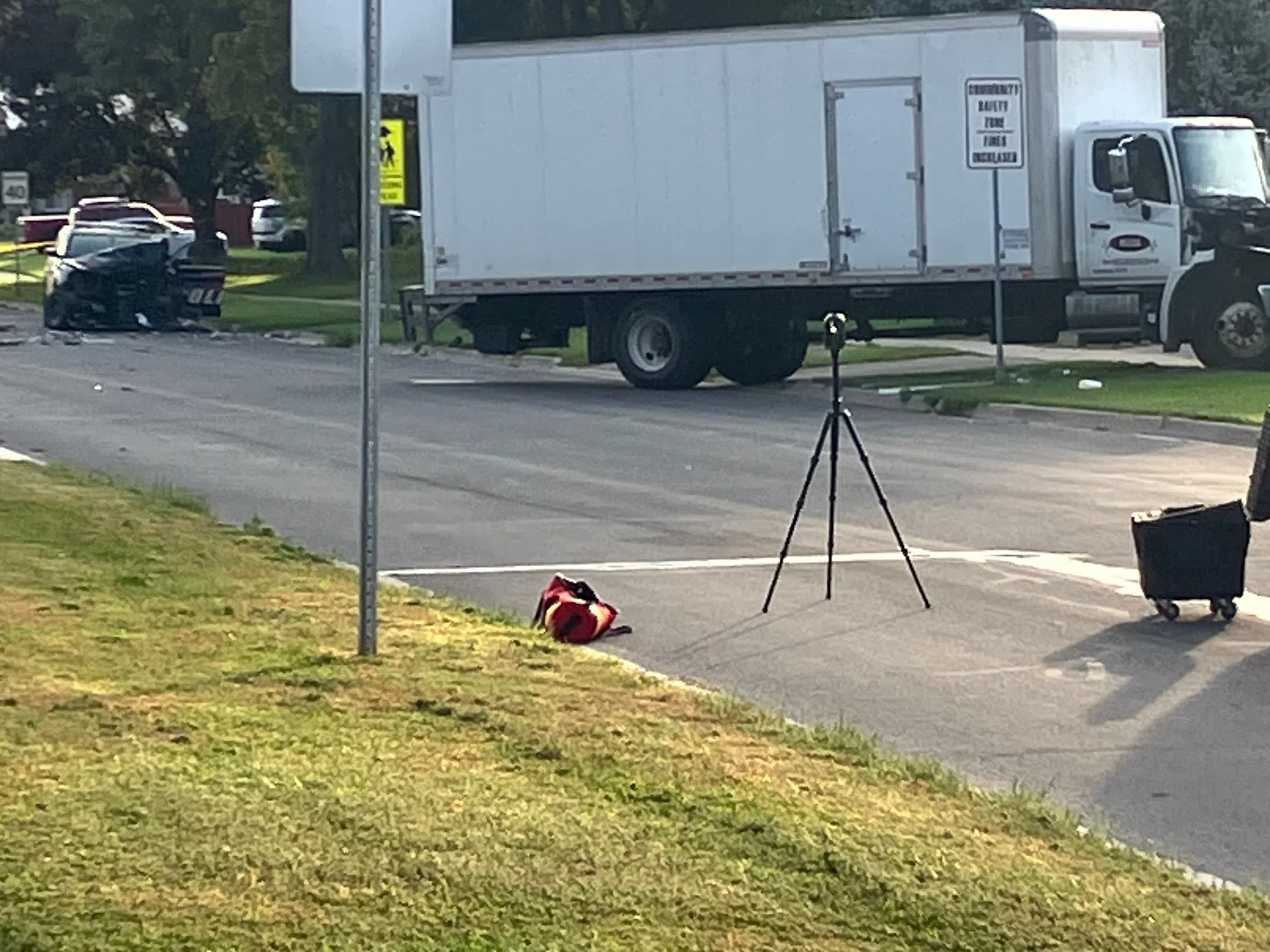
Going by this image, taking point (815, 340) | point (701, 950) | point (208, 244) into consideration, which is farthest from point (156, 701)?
point (208, 244)

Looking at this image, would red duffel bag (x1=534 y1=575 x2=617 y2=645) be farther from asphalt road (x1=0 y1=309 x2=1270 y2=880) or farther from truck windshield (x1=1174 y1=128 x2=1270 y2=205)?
truck windshield (x1=1174 y1=128 x2=1270 y2=205)

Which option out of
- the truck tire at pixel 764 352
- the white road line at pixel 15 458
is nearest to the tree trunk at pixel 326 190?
the truck tire at pixel 764 352

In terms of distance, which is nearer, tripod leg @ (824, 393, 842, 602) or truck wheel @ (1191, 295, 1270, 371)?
tripod leg @ (824, 393, 842, 602)

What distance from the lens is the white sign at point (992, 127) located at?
77.3 feet

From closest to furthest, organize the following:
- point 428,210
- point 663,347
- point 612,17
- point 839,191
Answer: point 839,191, point 663,347, point 428,210, point 612,17

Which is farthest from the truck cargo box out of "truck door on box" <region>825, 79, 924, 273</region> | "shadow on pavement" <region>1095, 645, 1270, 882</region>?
"shadow on pavement" <region>1095, 645, 1270, 882</region>

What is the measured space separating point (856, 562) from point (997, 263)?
1238 centimetres

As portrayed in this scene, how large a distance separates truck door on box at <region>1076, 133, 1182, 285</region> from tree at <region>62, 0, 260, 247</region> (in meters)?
26.0

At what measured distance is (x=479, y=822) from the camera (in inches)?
243

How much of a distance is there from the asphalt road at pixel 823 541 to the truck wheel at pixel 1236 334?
12.9ft

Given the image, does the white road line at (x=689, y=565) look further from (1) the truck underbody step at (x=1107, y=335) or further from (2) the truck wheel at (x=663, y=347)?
(2) the truck wheel at (x=663, y=347)

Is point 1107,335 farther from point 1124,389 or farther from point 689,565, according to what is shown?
point 689,565

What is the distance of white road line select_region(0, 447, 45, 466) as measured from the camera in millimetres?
16359

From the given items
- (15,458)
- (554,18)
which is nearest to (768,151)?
(15,458)
